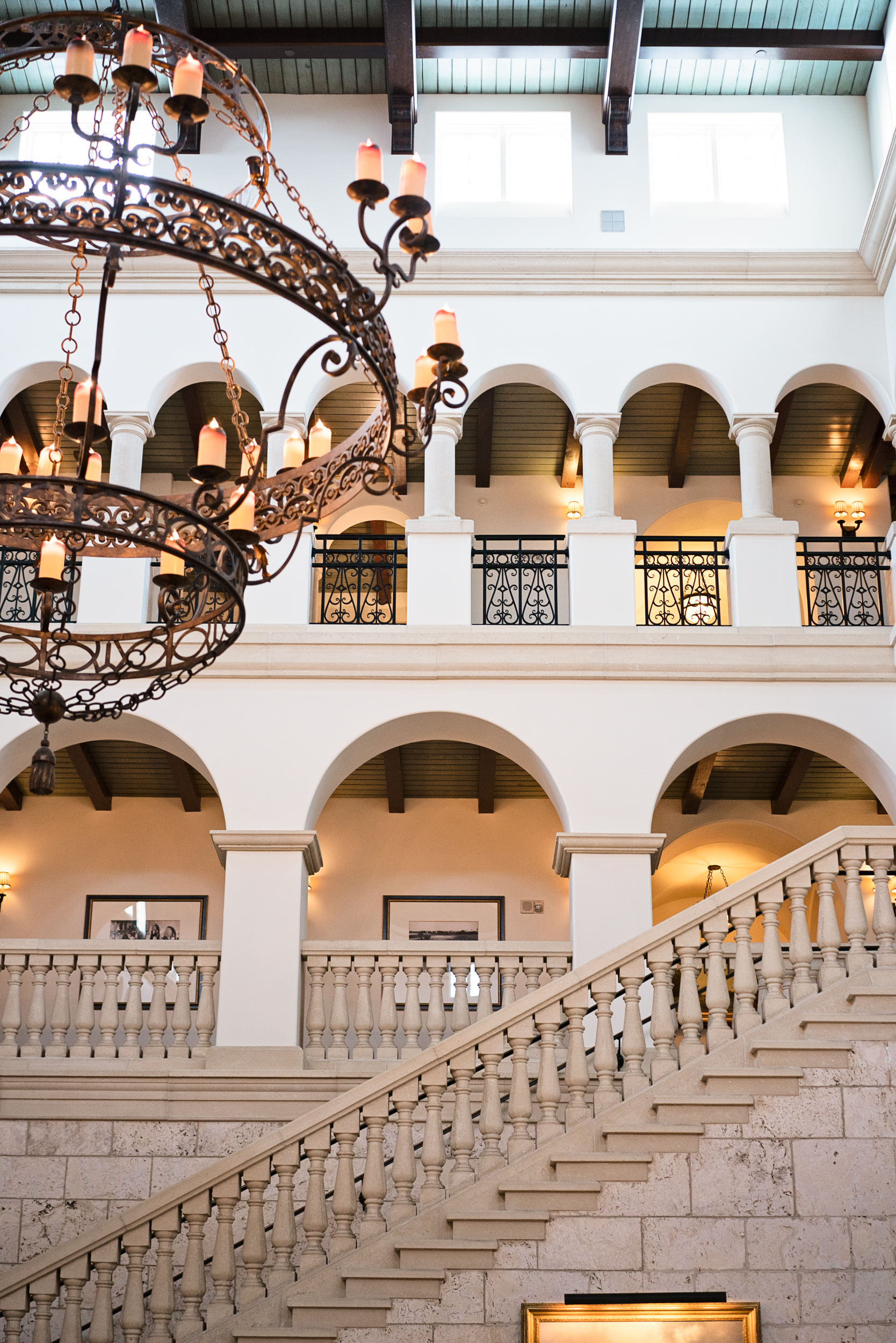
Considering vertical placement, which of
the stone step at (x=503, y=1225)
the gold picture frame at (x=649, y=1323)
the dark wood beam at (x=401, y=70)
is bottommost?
the gold picture frame at (x=649, y=1323)

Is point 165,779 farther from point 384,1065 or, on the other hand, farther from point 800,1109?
point 800,1109

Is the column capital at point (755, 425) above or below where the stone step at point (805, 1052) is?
above

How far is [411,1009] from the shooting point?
909cm

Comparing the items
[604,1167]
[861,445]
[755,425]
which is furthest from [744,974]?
[861,445]

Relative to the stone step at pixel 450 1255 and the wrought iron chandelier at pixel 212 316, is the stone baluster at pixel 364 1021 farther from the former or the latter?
the wrought iron chandelier at pixel 212 316

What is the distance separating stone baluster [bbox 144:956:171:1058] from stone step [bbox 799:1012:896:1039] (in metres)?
4.11

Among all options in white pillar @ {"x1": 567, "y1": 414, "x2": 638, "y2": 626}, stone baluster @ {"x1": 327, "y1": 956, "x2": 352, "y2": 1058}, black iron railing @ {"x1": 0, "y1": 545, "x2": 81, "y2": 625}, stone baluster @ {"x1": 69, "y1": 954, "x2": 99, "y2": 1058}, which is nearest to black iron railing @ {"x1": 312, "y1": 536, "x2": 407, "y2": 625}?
white pillar @ {"x1": 567, "y1": 414, "x2": 638, "y2": 626}

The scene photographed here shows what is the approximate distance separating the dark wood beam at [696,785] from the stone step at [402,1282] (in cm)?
649

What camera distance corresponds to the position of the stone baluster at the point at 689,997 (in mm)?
7395

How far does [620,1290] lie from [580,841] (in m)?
3.55

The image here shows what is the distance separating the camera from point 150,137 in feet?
38.4

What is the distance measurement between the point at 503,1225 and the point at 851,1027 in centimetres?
201

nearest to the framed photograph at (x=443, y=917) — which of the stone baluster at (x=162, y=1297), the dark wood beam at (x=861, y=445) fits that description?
the dark wood beam at (x=861, y=445)

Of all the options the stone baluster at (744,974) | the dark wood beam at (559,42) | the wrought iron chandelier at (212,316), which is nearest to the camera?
the wrought iron chandelier at (212,316)
